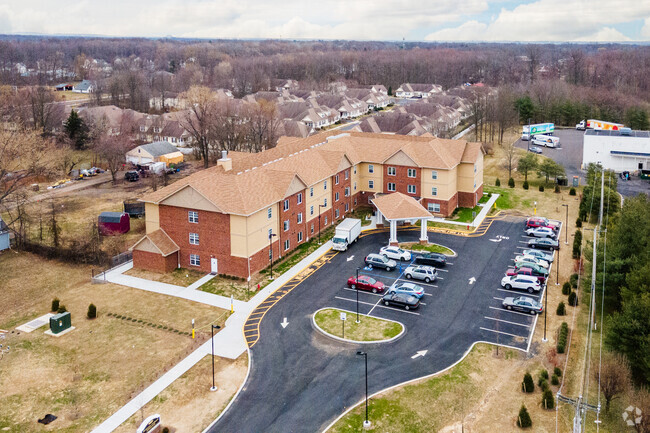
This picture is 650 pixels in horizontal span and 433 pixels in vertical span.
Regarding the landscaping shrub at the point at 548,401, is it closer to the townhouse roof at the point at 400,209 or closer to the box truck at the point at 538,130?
the townhouse roof at the point at 400,209

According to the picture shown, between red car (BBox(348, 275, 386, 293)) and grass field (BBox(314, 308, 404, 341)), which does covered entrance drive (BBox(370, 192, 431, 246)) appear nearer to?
red car (BBox(348, 275, 386, 293))

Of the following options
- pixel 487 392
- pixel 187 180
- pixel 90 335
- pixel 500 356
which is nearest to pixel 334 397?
pixel 487 392

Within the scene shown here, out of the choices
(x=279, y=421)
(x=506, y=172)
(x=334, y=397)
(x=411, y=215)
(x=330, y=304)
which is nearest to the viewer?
(x=279, y=421)

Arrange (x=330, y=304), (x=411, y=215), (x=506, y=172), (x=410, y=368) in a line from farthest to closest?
(x=506, y=172)
(x=411, y=215)
(x=330, y=304)
(x=410, y=368)

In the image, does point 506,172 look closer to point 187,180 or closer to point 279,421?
point 187,180

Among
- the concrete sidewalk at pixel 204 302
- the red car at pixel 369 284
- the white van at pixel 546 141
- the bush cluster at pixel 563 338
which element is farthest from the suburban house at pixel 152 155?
the bush cluster at pixel 563 338

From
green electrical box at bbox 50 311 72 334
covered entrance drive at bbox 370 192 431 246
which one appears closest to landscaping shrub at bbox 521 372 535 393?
covered entrance drive at bbox 370 192 431 246
